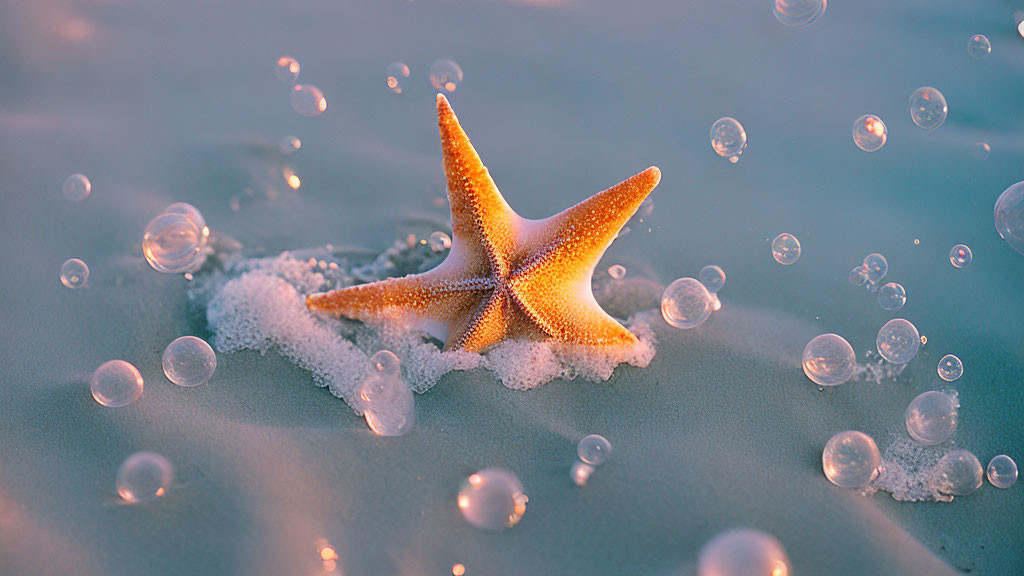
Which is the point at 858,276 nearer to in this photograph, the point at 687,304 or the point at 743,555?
the point at 687,304

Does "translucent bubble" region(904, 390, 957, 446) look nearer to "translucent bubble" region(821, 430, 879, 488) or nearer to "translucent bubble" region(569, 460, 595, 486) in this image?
"translucent bubble" region(821, 430, 879, 488)

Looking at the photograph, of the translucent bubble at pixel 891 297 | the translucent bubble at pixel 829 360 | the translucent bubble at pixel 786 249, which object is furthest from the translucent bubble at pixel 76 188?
the translucent bubble at pixel 891 297

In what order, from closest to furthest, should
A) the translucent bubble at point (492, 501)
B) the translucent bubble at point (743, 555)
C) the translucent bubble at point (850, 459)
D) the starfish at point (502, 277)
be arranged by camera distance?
the translucent bubble at point (743, 555)
the translucent bubble at point (492, 501)
the translucent bubble at point (850, 459)
the starfish at point (502, 277)

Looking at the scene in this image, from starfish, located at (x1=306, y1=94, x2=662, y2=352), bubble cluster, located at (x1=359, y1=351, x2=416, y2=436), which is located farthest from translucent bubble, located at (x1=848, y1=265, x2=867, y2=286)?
bubble cluster, located at (x1=359, y1=351, x2=416, y2=436)

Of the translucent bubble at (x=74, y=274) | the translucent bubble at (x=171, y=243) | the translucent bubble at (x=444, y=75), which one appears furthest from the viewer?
the translucent bubble at (x=444, y=75)

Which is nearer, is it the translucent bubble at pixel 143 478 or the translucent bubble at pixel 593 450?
the translucent bubble at pixel 143 478

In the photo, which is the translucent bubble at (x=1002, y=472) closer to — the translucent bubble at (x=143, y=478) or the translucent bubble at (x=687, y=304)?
the translucent bubble at (x=687, y=304)

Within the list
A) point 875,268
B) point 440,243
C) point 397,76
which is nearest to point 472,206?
point 440,243

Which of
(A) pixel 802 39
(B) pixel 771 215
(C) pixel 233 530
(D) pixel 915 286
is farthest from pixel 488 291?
(A) pixel 802 39
